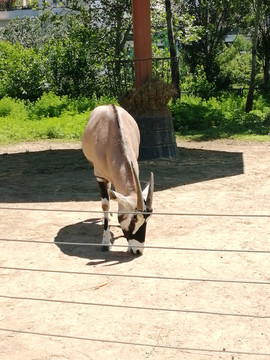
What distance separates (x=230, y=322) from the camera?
16.7ft

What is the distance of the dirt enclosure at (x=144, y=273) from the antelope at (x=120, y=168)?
359mm

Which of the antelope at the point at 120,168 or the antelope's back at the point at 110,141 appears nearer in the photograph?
the antelope at the point at 120,168

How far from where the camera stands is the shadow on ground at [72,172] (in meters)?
10.0

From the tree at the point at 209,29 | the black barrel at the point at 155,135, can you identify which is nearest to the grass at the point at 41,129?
the black barrel at the point at 155,135

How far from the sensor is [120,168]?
6.97 m

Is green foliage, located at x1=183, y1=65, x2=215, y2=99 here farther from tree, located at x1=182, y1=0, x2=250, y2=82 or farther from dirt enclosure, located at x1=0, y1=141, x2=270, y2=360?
dirt enclosure, located at x1=0, y1=141, x2=270, y2=360

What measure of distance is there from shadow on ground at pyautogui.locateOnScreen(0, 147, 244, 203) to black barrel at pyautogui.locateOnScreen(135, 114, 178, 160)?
265 millimetres

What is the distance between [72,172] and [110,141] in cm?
458

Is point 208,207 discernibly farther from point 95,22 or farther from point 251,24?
point 251,24

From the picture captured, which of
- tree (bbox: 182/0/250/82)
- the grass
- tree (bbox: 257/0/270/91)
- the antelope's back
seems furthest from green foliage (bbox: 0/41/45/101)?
the antelope's back

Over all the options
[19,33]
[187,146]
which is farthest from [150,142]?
[19,33]

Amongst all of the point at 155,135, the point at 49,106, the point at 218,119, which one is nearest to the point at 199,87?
the point at 218,119

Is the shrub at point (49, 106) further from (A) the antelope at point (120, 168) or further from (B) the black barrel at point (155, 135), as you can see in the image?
(A) the antelope at point (120, 168)

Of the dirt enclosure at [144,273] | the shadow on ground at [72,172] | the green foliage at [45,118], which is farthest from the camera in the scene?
the green foliage at [45,118]
